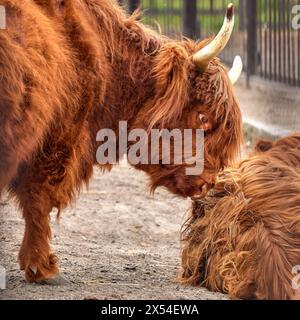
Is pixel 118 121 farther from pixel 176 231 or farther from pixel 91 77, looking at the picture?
pixel 176 231

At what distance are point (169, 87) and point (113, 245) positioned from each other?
61.1 inches

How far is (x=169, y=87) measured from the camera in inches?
227

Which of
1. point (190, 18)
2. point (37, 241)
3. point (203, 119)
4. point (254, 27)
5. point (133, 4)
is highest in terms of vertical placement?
point (133, 4)

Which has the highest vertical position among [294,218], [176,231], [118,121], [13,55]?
[13,55]

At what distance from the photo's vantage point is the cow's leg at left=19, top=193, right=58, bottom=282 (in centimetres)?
549

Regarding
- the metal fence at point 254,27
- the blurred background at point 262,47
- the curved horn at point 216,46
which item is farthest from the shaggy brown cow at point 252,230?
the metal fence at point 254,27

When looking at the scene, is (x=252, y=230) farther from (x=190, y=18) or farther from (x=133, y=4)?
(x=133, y=4)

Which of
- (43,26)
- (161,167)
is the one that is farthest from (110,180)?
(43,26)

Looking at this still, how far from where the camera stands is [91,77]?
18.2ft

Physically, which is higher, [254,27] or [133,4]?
[133,4]

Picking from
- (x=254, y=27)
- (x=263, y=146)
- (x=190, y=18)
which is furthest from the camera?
(x=190, y=18)

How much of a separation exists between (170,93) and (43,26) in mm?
873

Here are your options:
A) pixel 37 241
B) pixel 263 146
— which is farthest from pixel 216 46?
pixel 37 241

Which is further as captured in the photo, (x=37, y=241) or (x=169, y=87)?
(x=169, y=87)
